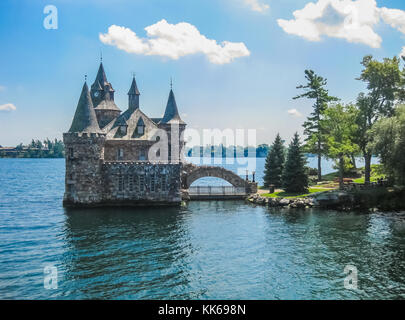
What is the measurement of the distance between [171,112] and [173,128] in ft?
8.67

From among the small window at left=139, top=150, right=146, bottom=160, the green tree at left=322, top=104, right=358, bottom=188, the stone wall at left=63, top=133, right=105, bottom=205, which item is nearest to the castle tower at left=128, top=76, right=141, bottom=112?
the small window at left=139, top=150, right=146, bottom=160

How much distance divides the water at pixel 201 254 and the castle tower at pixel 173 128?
13222 millimetres

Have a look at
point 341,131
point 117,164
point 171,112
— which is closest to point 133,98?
point 171,112

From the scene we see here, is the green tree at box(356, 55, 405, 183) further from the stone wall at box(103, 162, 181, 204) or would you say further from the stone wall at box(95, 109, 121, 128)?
the stone wall at box(95, 109, 121, 128)

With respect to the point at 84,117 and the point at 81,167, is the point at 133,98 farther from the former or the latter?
the point at 81,167

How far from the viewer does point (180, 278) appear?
67.1 ft

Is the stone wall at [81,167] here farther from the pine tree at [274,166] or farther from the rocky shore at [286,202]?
the pine tree at [274,166]

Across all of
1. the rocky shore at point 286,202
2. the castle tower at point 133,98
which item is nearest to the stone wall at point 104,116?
the castle tower at point 133,98

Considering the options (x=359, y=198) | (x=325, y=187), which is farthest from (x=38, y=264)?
(x=325, y=187)

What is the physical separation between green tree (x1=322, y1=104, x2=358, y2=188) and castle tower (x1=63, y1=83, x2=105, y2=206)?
98.6 feet

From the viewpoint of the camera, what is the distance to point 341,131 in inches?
1880

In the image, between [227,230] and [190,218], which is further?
[190,218]
